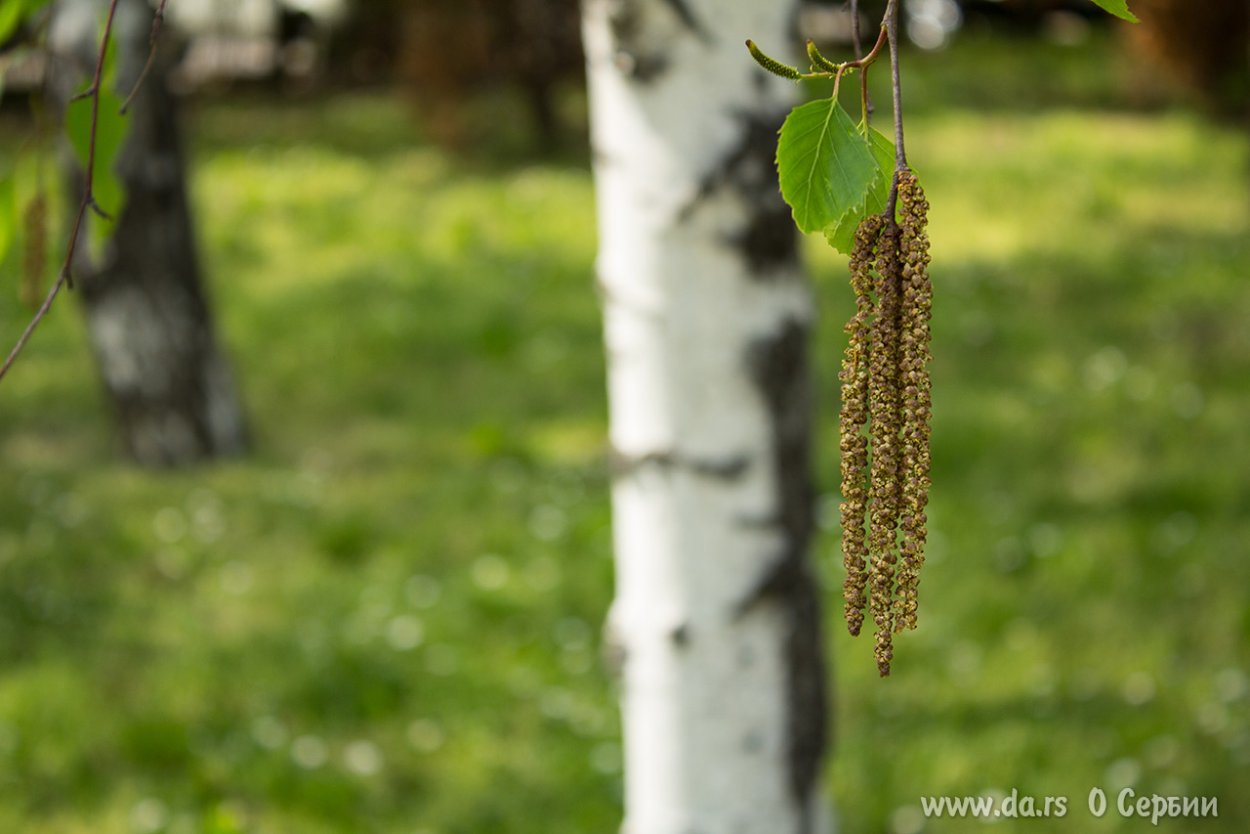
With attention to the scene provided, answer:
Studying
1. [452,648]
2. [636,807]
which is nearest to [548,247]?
[452,648]

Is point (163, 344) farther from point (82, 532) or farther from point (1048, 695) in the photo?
point (1048, 695)

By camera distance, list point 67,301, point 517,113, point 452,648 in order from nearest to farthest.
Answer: point 452,648 < point 67,301 < point 517,113

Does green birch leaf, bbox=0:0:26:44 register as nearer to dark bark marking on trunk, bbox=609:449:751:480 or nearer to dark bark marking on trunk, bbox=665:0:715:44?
dark bark marking on trunk, bbox=665:0:715:44

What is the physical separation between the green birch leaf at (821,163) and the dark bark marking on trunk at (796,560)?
1139 mm

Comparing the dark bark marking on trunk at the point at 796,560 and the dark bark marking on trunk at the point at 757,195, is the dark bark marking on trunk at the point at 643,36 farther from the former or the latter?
the dark bark marking on trunk at the point at 796,560

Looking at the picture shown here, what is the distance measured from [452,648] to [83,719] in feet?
3.30

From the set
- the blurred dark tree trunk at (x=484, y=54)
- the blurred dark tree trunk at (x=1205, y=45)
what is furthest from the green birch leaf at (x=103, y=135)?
the blurred dark tree trunk at (x=1205, y=45)

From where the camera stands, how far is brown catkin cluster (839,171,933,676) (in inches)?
27.5

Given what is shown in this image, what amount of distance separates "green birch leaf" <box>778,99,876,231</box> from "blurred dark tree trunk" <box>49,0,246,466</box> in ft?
14.4

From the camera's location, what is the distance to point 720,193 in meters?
1.86

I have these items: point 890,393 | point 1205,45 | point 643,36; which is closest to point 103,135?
point 643,36

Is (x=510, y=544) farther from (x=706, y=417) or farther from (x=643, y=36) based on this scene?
(x=643, y=36)

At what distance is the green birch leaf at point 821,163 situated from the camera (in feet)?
2.65

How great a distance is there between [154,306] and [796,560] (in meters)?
3.79
